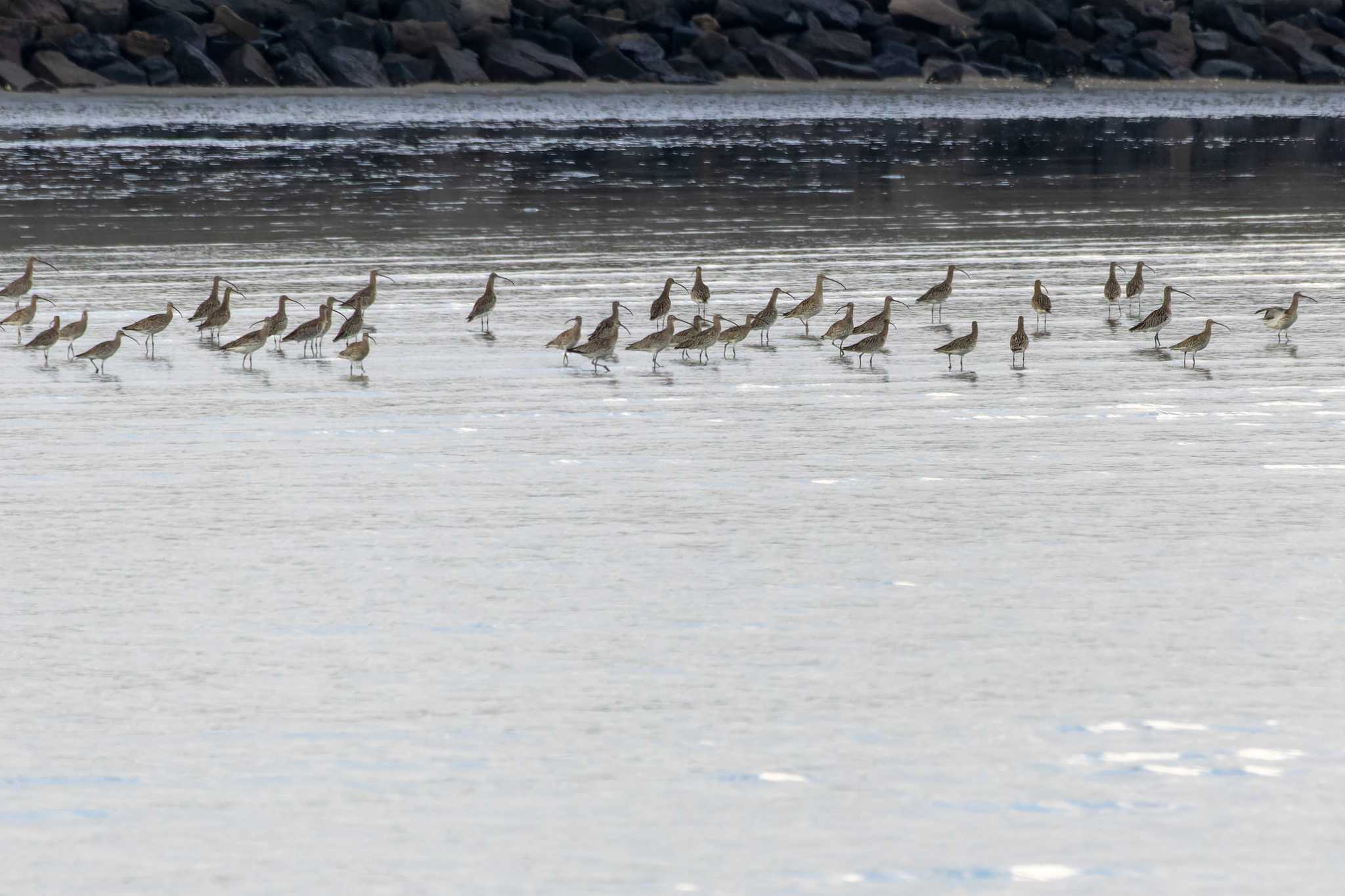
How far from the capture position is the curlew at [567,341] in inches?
784

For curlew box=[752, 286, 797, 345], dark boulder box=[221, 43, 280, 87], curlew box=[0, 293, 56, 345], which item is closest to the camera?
curlew box=[752, 286, 797, 345]

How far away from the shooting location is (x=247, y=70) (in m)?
66.5

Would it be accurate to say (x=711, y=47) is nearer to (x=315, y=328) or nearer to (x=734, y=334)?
(x=734, y=334)

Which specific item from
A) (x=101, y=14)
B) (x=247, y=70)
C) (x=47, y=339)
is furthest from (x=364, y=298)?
(x=101, y=14)

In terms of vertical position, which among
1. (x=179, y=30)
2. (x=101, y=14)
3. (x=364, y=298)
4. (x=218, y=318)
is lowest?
(x=218, y=318)

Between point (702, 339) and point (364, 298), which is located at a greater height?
point (364, 298)

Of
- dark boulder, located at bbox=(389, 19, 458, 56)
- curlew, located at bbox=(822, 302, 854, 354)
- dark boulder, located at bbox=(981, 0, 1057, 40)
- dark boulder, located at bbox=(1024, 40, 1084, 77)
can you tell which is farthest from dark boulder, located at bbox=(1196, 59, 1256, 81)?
curlew, located at bbox=(822, 302, 854, 354)

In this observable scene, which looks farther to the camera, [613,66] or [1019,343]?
[613,66]

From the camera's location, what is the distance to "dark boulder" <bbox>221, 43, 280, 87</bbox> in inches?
2618

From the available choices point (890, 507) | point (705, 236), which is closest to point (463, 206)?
point (705, 236)

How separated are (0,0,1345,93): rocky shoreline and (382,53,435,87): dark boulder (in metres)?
0.07

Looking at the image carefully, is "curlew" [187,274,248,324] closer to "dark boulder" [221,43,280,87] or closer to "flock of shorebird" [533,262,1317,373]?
"flock of shorebird" [533,262,1317,373]

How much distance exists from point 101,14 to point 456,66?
11487mm

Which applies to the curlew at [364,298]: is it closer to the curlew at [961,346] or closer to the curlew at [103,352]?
the curlew at [103,352]
